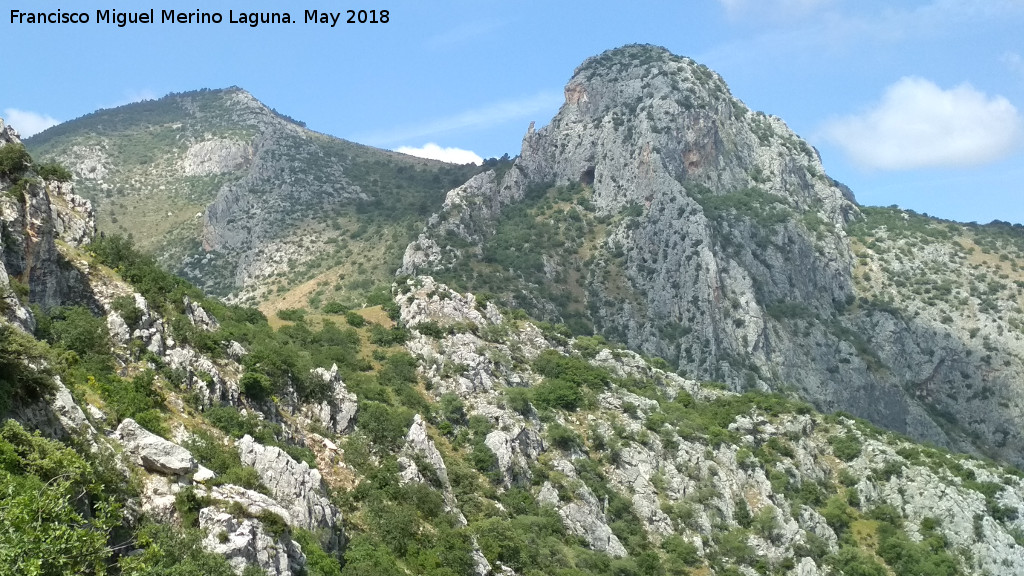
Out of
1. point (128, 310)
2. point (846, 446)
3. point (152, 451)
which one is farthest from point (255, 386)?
point (846, 446)

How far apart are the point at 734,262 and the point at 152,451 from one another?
8859cm

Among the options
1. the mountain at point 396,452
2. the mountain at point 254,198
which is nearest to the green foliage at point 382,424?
the mountain at point 396,452

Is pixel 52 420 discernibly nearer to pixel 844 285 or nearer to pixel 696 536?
pixel 696 536

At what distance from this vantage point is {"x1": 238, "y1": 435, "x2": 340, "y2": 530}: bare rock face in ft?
110

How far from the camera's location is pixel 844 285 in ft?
380

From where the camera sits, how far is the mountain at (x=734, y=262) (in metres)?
100

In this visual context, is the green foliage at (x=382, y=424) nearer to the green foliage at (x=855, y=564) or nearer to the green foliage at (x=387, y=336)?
the green foliage at (x=387, y=336)

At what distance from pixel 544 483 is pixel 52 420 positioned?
31795 millimetres

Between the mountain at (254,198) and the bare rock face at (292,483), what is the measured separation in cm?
4979

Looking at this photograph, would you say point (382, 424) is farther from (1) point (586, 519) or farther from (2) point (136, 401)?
(2) point (136, 401)

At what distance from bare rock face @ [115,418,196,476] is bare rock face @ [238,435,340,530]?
4.87m

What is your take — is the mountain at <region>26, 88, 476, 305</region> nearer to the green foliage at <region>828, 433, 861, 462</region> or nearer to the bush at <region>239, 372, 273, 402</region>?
the bush at <region>239, 372, 273, 402</region>

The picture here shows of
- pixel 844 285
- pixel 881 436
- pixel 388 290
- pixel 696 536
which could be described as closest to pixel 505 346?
pixel 388 290

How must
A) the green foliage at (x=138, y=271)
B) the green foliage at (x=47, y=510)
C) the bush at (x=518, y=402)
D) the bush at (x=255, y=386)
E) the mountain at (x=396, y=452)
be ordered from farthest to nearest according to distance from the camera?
the bush at (x=518, y=402) < the green foliage at (x=138, y=271) < the bush at (x=255, y=386) < the mountain at (x=396, y=452) < the green foliage at (x=47, y=510)
